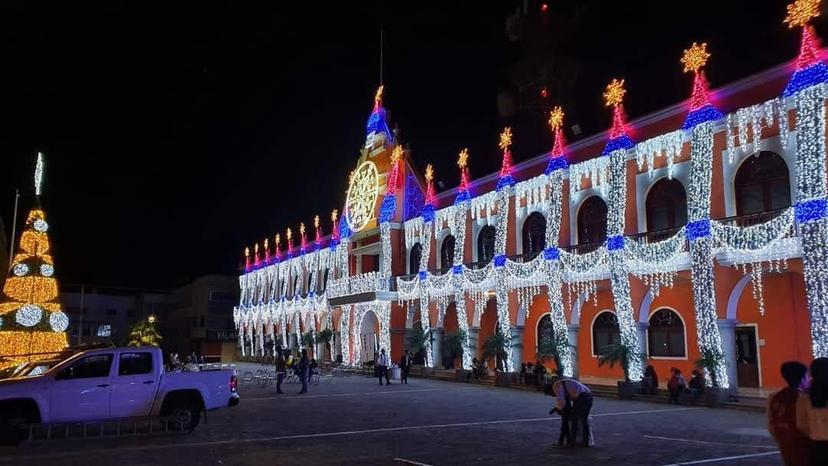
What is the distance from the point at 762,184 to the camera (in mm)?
19656

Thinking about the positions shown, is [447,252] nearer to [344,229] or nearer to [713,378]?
[344,229]

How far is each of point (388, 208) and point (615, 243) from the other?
16340mm

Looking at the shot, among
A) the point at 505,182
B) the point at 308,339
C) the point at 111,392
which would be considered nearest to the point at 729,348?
the point at 505,182

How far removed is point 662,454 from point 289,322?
43349 mm

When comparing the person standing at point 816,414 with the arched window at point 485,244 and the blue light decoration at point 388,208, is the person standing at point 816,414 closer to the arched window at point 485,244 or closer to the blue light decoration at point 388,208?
the arched window at point 485,244

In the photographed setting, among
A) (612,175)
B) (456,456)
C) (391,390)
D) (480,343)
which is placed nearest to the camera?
(456,456)

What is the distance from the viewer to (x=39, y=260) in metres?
24.5

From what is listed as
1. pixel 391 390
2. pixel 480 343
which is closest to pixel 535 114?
pixel 480 343

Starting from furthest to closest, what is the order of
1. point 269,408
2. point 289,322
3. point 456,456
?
point 289,322, point 269,408, point 456,456

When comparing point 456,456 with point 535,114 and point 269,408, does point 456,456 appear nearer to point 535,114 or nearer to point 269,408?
point 269,408

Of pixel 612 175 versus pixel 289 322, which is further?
pixel 289 322

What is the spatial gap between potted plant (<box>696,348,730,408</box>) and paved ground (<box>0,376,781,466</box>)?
999 millimetres

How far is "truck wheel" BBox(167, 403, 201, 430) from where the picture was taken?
13.6 meters

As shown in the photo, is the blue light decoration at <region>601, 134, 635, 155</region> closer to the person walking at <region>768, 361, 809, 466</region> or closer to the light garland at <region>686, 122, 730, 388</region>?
the light garland at <region>686, 122, 730, 388</region>
